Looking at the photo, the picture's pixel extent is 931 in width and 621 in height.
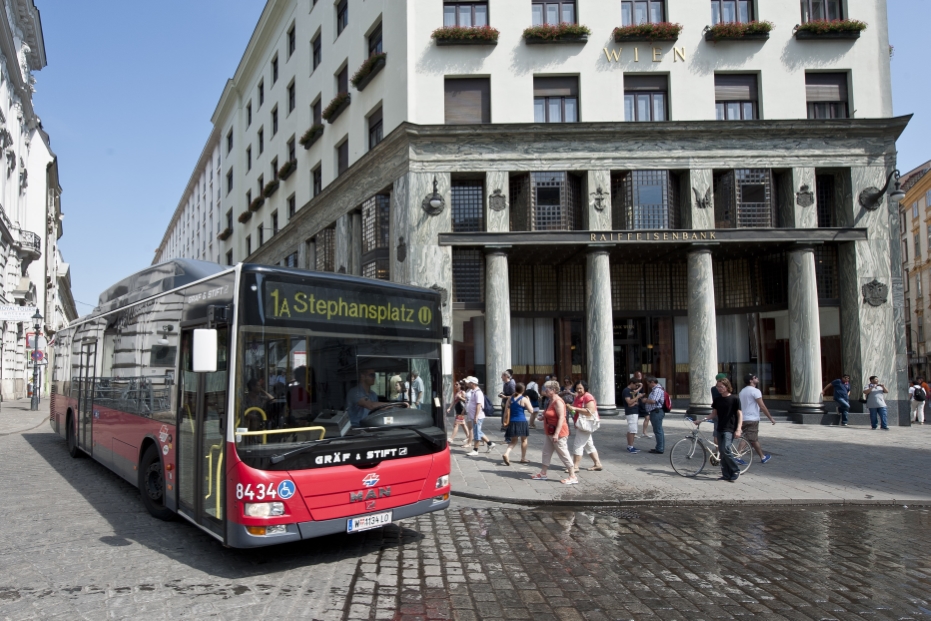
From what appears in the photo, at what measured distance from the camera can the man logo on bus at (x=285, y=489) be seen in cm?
543

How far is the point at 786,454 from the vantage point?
13195mm

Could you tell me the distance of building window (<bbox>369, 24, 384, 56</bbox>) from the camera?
23023 millimetres

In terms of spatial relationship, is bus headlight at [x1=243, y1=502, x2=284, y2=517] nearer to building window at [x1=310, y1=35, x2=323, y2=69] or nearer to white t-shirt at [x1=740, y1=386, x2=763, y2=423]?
white t-shirt at [x1=740, y1=386, x2=763, y2=423]

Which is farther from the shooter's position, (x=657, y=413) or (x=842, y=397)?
(x=842, y=397)

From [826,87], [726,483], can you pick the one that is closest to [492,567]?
[726,483]

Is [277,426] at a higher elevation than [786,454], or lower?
higher

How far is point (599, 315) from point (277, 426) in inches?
614

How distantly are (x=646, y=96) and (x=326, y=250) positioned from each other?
13214 mm

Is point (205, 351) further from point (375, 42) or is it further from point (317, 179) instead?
point (317, 179)


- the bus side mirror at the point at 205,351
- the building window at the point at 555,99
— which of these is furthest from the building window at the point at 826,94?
the bus side mirror at the point at 205,351

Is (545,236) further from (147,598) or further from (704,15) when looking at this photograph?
(147,598)

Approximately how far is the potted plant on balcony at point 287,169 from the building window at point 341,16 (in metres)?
6.25

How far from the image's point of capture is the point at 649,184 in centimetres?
2033

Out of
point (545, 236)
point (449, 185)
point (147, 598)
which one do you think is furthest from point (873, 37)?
point (147, 598)
